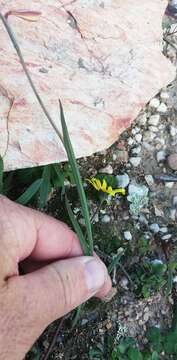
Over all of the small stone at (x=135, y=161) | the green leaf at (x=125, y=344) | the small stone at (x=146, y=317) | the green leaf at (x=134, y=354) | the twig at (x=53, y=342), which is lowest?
the twig at (x=53, y=342)

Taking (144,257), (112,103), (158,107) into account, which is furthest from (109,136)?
(144,257)

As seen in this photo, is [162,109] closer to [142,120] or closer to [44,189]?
[142,120]

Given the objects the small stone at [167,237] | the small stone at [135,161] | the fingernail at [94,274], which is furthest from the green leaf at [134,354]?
the small stone at [135,161]

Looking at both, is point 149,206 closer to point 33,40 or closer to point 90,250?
point 90,250

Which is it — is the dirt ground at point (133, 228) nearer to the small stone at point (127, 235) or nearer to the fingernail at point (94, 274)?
the small stone at point (127, 235)

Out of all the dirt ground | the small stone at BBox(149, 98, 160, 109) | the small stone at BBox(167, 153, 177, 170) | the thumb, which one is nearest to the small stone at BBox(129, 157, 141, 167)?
the dirt ground

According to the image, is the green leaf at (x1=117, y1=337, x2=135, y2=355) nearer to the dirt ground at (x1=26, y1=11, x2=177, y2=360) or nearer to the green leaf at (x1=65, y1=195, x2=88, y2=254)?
the dirt ground at (x1=26, y1=11, x2=177, y2=360)

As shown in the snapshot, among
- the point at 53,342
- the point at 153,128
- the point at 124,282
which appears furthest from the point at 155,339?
the point at 153,128

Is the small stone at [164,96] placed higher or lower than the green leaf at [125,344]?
higher
